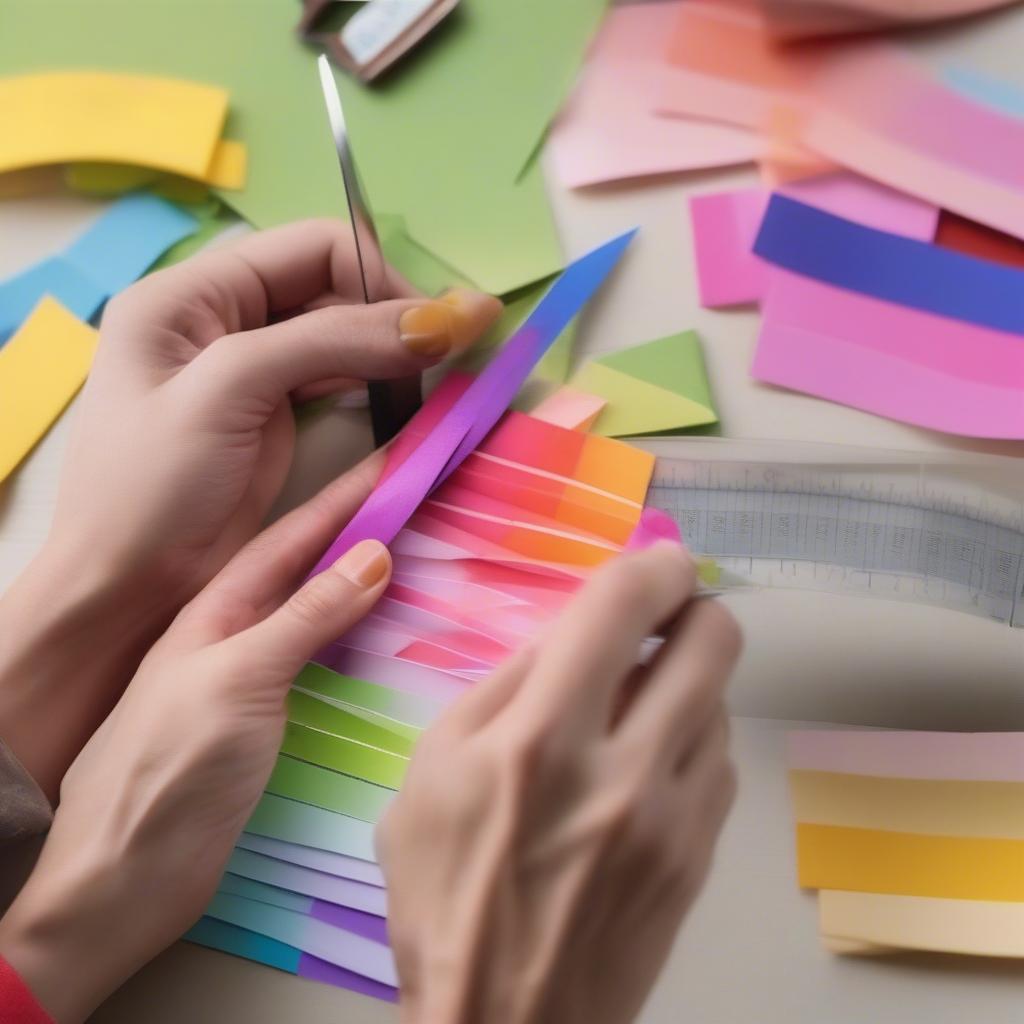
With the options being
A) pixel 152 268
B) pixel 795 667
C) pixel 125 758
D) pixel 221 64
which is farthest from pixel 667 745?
pixel 221 64

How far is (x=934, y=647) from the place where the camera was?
66 centimetres

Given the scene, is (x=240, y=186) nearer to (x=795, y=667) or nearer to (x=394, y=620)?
(x=394, y=620)

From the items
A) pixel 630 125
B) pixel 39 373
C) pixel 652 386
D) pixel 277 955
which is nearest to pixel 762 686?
pixel 652 386

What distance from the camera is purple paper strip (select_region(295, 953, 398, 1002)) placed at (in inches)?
23.9

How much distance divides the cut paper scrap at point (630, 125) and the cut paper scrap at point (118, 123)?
0.84 ft

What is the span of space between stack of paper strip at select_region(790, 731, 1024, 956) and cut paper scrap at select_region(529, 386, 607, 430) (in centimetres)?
24

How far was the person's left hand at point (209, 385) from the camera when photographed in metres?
0.67

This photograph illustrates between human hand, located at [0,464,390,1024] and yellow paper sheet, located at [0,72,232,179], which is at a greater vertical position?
yellow paper sheet, located at [0,72,232,179]

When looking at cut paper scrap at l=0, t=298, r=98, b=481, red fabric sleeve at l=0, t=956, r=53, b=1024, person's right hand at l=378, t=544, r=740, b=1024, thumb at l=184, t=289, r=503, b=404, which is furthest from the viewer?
cut paper scrap at l=0, t=298, r=98, b=481

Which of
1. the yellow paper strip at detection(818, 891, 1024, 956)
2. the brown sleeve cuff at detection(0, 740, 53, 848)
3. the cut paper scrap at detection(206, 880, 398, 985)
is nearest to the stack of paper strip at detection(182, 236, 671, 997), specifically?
the cut paper scrap at detection(206, 880, 398, 985)

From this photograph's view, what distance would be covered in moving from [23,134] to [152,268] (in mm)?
159

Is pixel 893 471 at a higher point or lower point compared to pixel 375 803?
higher

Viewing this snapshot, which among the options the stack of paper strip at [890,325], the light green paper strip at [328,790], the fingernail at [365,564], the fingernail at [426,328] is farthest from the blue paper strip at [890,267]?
the light green paper strip at [328,790]

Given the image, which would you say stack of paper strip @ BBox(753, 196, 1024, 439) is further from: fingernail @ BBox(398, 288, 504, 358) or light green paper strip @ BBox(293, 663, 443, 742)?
light green paper strip @ BBox(293, 663, 443, 742)
